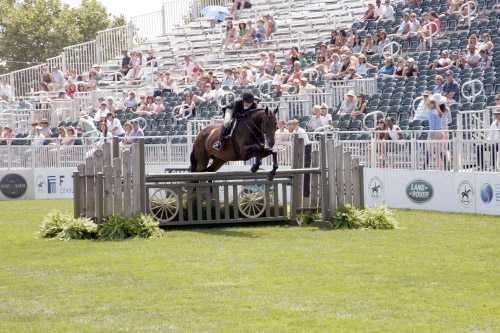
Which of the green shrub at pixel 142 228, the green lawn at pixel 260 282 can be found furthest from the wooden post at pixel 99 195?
the green lawn at pixel 260 282

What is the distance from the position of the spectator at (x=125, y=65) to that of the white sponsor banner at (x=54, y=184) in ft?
40.4

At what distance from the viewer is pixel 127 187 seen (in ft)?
54.4

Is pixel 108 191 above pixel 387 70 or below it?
below

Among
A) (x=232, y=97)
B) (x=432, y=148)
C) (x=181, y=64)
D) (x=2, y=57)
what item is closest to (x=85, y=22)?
(x=2, y=57)

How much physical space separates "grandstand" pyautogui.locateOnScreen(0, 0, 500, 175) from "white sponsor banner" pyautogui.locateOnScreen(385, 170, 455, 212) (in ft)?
0.73

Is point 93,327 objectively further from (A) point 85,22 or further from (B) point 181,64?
(A) point 85,22

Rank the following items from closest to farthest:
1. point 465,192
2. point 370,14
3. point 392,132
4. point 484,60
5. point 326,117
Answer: point 465,192 → point 392,132 → point 484,60 → point 326,117 → point 370,14

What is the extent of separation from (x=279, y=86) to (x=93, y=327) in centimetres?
2139

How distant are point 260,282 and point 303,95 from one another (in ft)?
58.7

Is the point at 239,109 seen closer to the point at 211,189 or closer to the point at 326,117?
the point at 211,189

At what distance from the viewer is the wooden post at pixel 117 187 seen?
54.4 feet

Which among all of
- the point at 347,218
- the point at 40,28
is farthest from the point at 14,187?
the point at 40,28

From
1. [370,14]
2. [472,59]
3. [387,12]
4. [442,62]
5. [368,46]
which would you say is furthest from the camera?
[370,14]

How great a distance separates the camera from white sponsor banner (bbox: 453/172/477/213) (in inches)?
774
